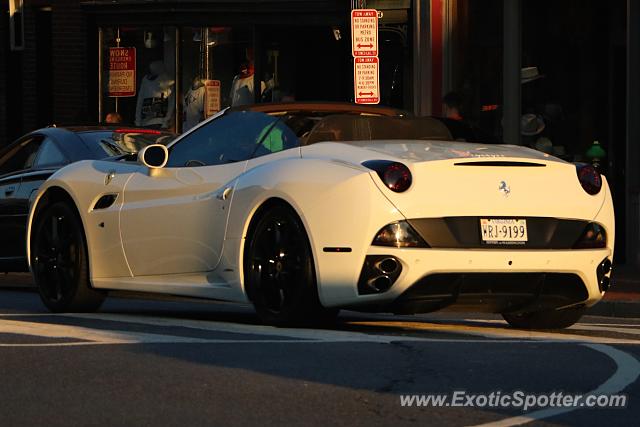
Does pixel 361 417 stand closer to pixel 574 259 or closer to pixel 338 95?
pixel 574 259

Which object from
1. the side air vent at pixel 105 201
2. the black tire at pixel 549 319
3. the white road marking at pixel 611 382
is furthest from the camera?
the side air vent at pixel 105 201

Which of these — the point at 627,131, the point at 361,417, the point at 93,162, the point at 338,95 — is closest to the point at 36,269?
the point at 93,162

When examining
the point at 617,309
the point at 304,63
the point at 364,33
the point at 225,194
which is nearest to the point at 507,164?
the point at 225,194

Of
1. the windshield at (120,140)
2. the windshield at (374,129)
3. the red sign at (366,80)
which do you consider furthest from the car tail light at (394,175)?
the red sign at (366,80)

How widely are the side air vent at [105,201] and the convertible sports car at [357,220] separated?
9cm

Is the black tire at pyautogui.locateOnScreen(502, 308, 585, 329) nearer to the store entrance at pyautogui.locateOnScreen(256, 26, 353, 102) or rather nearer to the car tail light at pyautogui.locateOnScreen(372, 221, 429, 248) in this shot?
the car tail light at pyautogui.locateOnScreen(372, 221, 429, 248)

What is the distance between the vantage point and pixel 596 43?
19828mm

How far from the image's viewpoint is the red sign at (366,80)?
684 inches

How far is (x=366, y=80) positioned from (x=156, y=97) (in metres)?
7.26

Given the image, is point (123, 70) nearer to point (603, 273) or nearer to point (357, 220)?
point (603, 273)

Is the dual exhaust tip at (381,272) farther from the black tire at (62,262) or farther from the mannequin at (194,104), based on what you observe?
the mannequin at (194,104)

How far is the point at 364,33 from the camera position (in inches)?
688

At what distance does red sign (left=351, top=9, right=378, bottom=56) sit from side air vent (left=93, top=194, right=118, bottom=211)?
680 centimetres

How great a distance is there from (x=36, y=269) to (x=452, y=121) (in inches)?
121
